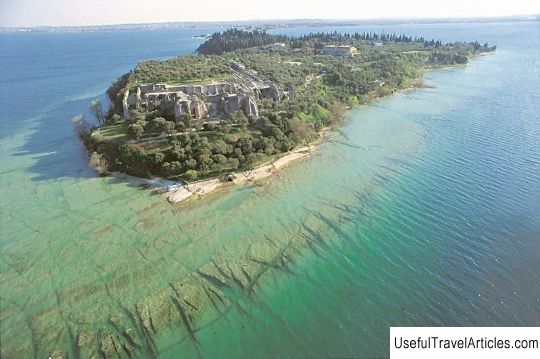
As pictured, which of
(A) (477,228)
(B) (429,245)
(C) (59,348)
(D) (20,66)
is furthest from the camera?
(D) (20,66)

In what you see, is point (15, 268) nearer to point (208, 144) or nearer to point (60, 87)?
point (208, 144)

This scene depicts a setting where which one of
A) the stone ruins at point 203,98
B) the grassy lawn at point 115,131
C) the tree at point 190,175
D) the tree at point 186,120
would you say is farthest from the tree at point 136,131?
the tree at point 190,175

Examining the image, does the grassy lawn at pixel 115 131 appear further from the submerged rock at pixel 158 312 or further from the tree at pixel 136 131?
the submerged rock at pixel 158 312

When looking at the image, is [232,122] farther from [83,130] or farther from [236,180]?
[83,130]

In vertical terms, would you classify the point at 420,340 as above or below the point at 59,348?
above

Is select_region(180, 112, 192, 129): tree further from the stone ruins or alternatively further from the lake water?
the lake water

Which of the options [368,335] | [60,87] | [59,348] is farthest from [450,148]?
[60,87]

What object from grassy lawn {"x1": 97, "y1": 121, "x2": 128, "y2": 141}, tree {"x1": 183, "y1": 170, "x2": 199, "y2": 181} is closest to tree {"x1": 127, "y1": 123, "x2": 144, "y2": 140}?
grassy lawn {"x1": 97, "y1": 121, "x2": 128, "y2": 141}
